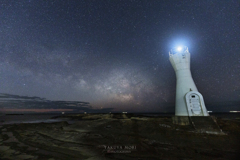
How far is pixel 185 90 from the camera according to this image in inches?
709

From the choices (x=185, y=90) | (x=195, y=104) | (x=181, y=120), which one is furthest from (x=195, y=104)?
(x=181, y=120)

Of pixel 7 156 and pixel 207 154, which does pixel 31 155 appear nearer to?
pixel 7 156

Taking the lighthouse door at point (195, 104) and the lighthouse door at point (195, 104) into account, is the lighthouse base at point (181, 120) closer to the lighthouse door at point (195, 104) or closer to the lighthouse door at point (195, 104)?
the lighthouse door at point (195, 104)

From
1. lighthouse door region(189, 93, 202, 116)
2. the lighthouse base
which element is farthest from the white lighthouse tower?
the lighthouse base

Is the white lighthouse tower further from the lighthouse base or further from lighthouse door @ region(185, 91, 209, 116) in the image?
the lighthouse base

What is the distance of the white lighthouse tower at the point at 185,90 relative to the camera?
16484 mm

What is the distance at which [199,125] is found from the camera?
1322cm

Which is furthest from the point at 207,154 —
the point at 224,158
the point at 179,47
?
the point at 179,47

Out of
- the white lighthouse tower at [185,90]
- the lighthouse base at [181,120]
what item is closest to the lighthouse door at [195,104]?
the white lighthouse tower at [185,90]

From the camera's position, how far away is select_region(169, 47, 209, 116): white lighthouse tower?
16.5 m

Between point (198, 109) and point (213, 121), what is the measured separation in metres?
3.43

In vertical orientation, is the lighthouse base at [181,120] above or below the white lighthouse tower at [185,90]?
below

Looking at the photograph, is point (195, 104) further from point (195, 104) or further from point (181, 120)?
point (181, 120)

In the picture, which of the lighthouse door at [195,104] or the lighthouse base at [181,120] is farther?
the lighthouse door at [195,104]
